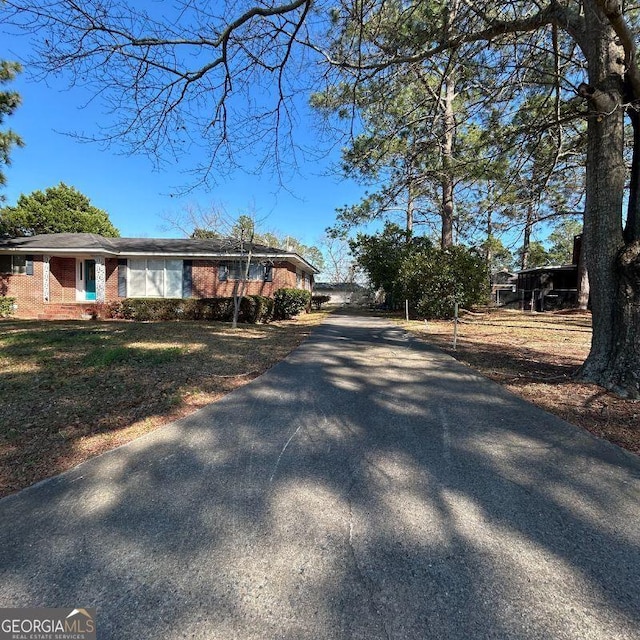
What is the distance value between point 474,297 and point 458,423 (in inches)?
504

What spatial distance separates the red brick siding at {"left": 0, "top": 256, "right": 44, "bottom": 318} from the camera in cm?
1496

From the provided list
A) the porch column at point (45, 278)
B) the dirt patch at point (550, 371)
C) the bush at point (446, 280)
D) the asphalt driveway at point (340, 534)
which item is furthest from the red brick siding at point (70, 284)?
the asphalt driveway at point (340, 534)

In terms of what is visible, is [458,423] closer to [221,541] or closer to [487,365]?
[221,541]

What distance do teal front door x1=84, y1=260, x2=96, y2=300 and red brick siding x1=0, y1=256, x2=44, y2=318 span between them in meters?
1.88

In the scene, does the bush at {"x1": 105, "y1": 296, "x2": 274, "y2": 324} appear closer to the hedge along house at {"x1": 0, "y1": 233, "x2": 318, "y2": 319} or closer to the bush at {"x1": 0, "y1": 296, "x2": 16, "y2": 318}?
the hedge along house at {"x1": 0, "y1": 233, "x2": 318, "y2": 319}

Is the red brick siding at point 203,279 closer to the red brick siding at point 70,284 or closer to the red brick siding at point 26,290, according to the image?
the red brick siding at point 70,284

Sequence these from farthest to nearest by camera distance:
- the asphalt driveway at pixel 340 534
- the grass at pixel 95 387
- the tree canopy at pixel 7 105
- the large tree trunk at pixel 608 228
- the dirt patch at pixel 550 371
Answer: the tree canopy at pixel 7 105 → the large tree trunk at pixel 608 228 → the dirt patch at pixel 550 371 → the grass at pixel 95 387 → the asphalt driveway at pixel 340 534

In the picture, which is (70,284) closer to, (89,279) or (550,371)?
(89,279)

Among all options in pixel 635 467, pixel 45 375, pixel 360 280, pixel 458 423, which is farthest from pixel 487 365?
pixel 360 280

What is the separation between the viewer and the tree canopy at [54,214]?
1185 inches

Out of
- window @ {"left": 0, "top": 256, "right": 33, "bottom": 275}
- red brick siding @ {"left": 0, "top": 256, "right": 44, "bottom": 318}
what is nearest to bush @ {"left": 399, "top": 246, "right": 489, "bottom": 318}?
red brick siding @ {"left": 0, "top": 256, "right": 44, "bottom": 318}

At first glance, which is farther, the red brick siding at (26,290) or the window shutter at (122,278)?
the window shutter at (122,278)

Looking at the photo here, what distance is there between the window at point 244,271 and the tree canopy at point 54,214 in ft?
69.5

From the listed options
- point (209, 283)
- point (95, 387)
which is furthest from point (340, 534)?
point (209, 283)
